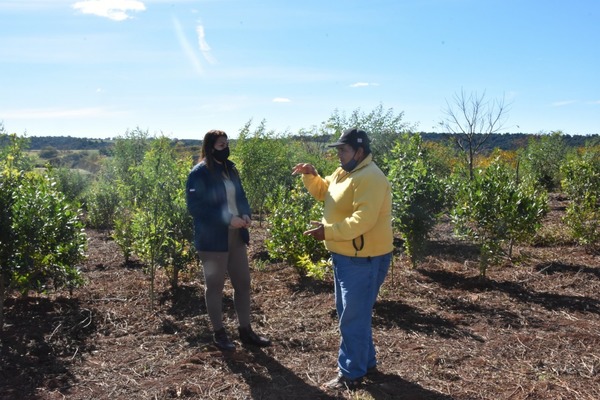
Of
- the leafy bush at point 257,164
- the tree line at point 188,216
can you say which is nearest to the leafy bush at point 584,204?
the tree line at point 188,216

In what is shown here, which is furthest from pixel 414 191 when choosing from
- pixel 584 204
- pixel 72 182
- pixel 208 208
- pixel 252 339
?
pixel 72 182

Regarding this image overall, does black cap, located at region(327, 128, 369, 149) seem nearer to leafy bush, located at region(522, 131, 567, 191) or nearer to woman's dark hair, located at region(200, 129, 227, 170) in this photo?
woman's dark hair, located at region(200, 129, 227, 170)

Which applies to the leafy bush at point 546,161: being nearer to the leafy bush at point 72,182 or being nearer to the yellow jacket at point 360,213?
the leafy bush at point 72,182

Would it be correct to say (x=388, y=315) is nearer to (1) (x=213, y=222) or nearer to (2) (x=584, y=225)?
(1) (x=213, y=222)

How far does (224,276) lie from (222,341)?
1.91 ft

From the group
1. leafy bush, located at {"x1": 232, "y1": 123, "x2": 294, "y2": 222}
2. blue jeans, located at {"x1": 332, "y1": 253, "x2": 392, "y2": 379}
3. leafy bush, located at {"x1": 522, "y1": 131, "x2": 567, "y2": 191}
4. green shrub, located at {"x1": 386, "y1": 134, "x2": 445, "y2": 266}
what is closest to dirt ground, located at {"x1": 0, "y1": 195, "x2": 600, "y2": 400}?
blue jeans, located at {"x1": 332, "y1": 253, "x2": 392, "y2": 379}

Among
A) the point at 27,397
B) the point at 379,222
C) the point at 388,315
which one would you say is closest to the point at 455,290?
the point at 388,315

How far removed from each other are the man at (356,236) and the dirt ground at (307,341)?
40 centimetres

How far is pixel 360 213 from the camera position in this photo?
3301 mm

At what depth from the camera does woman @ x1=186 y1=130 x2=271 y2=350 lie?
13.4 ft

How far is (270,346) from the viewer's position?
4.54 m

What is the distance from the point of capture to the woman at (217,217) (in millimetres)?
4098

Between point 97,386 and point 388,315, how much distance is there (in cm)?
297

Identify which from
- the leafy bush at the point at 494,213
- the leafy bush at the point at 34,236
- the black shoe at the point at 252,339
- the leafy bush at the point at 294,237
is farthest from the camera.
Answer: the leafy bush at the point at 294,237
